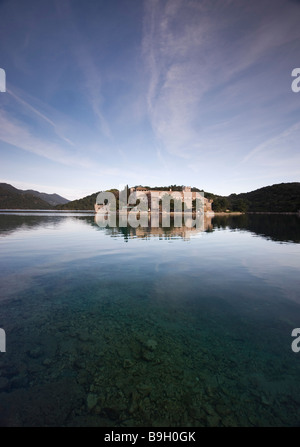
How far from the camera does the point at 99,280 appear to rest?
13602 millimetres

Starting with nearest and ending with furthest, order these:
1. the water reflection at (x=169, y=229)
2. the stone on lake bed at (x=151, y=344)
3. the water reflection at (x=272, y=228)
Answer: the stone on lake bed at (x=151, y=344), the water reflection at (x=272, y=228), the water reflection at (x=169, y=229)

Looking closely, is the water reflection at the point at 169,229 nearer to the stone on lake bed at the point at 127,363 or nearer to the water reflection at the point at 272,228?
the water reflection at the point at 272,228

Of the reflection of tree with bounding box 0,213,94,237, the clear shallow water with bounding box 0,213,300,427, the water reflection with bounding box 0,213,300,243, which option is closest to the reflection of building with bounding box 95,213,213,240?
the water reflection with bounding box 0,213,300,243

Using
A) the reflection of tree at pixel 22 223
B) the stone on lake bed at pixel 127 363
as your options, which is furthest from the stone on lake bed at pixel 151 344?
the reflection of tree at pixel 22 223

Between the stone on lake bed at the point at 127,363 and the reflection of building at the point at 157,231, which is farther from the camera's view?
the reflection of building at the point at 157,231

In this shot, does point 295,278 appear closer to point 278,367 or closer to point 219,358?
point 278,367

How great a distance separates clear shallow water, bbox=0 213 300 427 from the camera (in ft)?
15.6

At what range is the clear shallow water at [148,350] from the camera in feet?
15.6

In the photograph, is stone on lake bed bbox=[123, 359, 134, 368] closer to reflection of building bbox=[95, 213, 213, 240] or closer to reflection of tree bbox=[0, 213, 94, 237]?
reflection of building bbox=[95, 213, 213, 240]

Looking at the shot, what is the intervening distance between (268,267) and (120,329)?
14815 millimetres

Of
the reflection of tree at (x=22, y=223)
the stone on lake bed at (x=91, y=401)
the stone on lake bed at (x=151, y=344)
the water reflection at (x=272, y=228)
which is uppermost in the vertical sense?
the reflection of tree at (x=22, y=223)

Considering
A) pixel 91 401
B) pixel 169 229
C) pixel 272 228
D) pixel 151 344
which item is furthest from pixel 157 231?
pixel 91 401

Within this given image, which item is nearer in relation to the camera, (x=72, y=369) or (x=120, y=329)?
(x=72, y=369)
